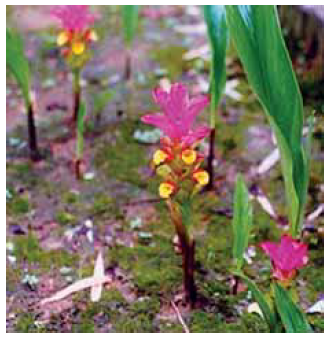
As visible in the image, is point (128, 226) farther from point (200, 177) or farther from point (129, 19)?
point (129, 19)

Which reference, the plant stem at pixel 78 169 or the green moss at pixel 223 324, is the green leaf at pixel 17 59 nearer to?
the plant stem at pixel 78 169

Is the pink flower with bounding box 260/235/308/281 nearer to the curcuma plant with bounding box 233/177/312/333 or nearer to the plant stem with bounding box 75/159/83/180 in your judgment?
the curcuma plant with bounding box 233/177/312/333

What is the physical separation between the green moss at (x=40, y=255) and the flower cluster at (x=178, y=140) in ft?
1.25

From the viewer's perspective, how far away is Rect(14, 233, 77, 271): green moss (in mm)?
1680

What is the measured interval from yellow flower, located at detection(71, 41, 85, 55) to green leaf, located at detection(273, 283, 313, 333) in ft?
3.02

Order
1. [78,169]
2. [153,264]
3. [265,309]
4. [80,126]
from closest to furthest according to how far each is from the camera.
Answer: [265,309]
[153,264]
[80,126]
[78,169]

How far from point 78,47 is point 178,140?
65cm

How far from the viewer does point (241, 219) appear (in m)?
1.43

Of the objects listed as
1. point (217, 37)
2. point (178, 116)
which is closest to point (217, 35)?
point (217, 37)

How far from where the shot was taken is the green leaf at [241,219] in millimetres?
1417

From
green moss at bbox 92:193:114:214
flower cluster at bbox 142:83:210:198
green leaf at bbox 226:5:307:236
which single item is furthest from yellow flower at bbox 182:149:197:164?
green moss at bbox 92:193:114:214

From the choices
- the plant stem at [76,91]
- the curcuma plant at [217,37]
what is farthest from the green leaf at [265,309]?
the plant stem at [76,91]
